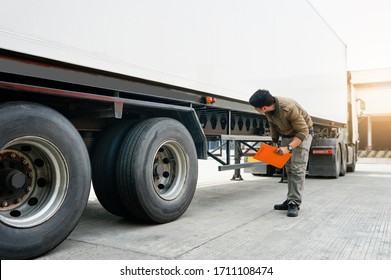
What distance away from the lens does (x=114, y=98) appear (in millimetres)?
3252

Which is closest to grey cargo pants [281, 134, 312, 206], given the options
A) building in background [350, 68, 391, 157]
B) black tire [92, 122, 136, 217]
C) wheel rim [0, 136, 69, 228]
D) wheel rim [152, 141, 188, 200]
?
wheel rim [152, 141, 188, 200]

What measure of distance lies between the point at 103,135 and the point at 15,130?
139cm

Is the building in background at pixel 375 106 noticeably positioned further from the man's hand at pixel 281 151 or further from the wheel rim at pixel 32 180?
the wheel rim at pixel 32 180

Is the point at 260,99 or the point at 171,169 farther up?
the point at 260,99

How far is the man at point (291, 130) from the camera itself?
4.12 m

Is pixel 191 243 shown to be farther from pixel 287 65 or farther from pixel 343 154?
pixel 343 154

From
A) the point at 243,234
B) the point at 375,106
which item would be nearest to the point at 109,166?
the point at 243,234

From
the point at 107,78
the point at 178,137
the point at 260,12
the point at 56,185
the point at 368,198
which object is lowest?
the point at 368,198

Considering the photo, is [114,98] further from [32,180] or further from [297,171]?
[297,171]

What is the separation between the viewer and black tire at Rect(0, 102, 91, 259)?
2.45 meters

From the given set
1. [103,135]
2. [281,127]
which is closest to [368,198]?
[281,127]

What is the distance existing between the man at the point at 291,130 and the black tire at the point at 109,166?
4.83ft

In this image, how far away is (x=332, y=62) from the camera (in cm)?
949

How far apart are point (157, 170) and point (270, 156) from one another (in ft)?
4.10
